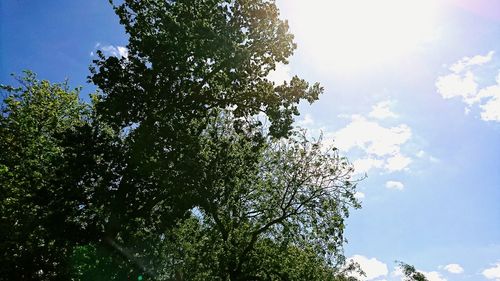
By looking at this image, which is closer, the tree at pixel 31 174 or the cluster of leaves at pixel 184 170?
the cluster of leaves at pixel 184 170

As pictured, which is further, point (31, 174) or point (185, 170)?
point (31, 174)

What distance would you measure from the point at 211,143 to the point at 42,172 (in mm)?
16096

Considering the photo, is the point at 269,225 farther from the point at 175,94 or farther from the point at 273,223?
the point at 175,94

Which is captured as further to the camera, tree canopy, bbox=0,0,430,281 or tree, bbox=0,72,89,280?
tree, bbox=0,72,89,280

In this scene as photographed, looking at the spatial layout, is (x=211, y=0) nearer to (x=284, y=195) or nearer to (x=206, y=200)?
(x=206, y=200)

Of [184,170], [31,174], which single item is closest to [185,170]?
[184,170]

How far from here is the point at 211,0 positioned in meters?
18.0

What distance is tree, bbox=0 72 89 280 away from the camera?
2497cm

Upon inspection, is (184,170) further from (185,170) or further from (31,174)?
(31,174)

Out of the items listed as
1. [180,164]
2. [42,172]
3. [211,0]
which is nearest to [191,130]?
[180,164]

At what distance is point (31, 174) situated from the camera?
2862 centimetres

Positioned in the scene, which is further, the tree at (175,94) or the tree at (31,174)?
the tree at (31,174)

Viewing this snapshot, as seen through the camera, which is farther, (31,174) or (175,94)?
(31,174)

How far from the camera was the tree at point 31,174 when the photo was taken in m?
25.0
